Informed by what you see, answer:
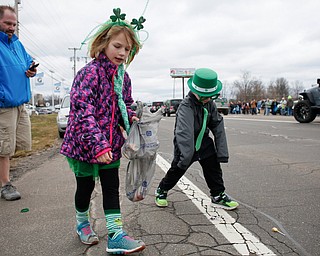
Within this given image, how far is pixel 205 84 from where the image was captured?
328 cm

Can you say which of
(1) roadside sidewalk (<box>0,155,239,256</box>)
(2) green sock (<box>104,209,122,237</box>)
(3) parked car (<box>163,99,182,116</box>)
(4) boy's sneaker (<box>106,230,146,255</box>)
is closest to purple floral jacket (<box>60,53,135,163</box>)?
(2) green sock (<box>104,209,122,237</box>)

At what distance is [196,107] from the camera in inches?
135

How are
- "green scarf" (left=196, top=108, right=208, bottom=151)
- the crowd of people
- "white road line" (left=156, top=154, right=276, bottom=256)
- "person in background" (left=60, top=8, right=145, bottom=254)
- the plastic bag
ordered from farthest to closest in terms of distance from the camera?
1. the crowd of people
2. "green scarf" (left=196, top=108, right=208, bottom=151)
3. the plastic bag
4. "white road line" (left=156, top=154, right=276, bottom=256)
5. "person in background" (left=60, top=8, right=145, bottom=254)

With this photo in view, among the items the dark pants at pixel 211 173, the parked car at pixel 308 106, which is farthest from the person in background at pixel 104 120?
the parked car at pixel 308 106

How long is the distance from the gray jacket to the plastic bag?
45 centimetres

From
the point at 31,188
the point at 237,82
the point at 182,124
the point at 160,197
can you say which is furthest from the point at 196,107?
the point at 237,82

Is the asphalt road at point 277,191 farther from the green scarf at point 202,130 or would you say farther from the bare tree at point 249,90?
the bare tree at point 249,90

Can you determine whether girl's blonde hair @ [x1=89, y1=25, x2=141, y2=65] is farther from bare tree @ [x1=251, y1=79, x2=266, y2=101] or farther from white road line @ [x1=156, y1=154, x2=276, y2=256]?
bare tree @ [x1=251, y1=79, x2=266, y2=101]

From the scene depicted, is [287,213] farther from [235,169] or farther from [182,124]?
[235,169]

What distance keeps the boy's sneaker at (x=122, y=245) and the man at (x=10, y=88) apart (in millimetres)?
1952

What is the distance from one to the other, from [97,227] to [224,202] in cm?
132

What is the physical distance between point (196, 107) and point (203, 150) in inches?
18.3

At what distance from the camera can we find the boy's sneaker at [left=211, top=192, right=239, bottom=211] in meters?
3.45

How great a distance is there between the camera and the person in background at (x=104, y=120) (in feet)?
7.89
